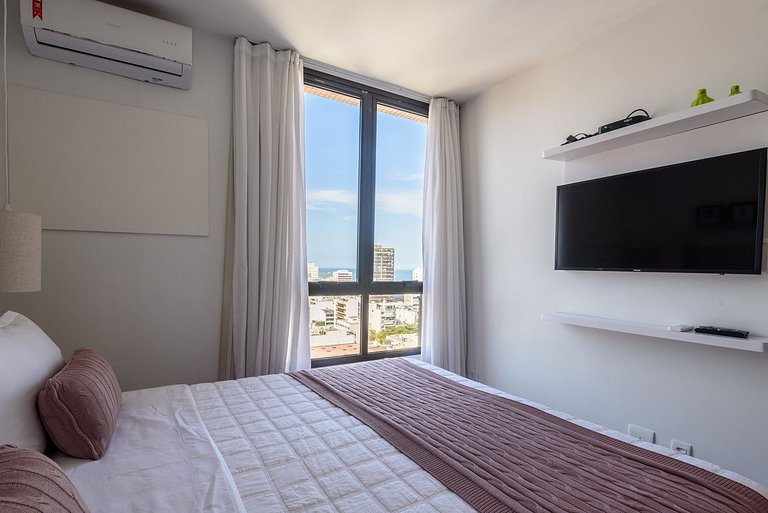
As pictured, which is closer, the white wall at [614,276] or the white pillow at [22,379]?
the white pillow at [22,379]

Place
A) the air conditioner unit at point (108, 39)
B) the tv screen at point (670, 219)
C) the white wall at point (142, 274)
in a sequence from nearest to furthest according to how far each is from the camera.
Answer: the tv screen at point (670, 219)
the air conditioner unit at point (108, 39)
the white wall at point (142, 274)

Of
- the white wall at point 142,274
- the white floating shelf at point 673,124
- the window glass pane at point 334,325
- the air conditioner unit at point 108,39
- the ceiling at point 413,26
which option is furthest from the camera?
the window glass pane at point 334,325

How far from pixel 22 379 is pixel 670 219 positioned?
2.84m

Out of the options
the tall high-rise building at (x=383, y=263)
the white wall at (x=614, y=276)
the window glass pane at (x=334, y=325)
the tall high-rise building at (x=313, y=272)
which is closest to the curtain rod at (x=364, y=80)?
the white wall at (x=614, y=276)

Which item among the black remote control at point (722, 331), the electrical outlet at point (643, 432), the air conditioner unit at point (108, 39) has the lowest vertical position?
the electrical outlet at point (643, 432)

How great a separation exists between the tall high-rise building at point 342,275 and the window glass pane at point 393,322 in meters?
0.29

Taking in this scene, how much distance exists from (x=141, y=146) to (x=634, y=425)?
3432mm

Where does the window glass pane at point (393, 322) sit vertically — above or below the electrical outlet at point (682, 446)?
above

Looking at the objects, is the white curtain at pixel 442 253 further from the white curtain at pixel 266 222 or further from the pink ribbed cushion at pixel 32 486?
the pink ribbed cushion at pixel 32 486

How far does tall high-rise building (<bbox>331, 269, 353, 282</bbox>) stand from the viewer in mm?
3085

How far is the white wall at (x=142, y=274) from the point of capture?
211 centimetres

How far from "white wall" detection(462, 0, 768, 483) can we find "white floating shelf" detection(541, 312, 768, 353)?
5.5 inches

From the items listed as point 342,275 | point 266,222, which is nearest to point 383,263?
point 342,275

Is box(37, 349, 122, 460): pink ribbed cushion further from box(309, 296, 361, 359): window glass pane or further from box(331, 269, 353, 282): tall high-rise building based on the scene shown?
box(331, 269, 353, 282): tall high-rise building
